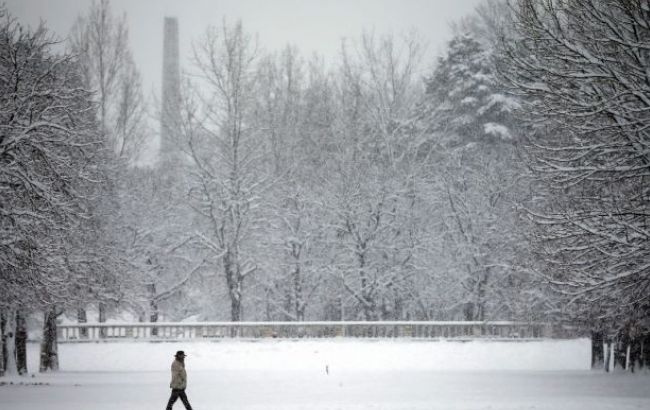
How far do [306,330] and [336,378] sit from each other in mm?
6029

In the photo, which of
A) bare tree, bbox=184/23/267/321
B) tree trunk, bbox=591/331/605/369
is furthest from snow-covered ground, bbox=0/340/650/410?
bare tree, bbox=184/23/267/321

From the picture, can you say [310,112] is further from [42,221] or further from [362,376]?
[42,221]

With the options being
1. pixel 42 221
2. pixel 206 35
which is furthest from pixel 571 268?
pixel 206 35

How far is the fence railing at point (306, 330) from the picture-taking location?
25531mm

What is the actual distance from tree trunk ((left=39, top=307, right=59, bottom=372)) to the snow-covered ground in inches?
22.1

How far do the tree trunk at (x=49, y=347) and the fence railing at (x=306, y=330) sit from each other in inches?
113

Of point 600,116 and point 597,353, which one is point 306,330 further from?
point 600,116

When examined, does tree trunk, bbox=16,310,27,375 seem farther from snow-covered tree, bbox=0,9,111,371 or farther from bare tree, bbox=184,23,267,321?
bare tree, bbox=184,23,267,321

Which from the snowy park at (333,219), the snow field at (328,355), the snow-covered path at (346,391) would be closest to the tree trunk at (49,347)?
the snowy park at (333,219)

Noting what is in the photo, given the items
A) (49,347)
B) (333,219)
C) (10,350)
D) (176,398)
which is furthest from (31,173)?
(333,219)

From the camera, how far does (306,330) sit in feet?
85.5

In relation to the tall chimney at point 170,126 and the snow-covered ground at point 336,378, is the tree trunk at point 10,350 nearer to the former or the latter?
the snow-covered ground at point 336,378

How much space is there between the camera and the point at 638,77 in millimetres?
12023

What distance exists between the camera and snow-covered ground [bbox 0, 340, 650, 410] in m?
15.4
